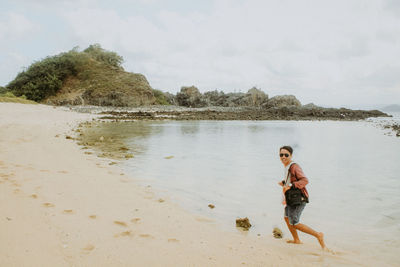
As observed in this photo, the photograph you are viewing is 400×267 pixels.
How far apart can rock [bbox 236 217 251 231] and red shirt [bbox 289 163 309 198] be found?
3.14 ft

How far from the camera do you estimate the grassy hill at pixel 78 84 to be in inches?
1495

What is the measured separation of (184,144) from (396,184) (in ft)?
24.7

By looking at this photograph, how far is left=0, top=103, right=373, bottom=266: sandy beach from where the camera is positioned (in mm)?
2984

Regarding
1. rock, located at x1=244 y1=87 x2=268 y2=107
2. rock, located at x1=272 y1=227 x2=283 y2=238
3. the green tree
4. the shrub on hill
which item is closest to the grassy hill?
the shrub on hill

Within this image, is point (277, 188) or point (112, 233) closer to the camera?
point (112, 233)

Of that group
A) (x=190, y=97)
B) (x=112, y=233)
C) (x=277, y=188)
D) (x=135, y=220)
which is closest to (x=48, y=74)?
(x=190, y=97)

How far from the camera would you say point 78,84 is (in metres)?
40.2

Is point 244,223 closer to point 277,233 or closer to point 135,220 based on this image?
point 277,233

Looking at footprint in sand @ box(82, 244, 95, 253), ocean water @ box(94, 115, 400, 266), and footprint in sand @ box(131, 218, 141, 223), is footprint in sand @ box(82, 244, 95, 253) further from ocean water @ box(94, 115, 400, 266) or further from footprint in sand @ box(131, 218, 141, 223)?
ocean water @ box(94, 115, 400, 266)

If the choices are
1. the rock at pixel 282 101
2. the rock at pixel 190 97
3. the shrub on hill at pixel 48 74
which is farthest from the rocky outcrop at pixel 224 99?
the shrub on hill at pixel 48 74

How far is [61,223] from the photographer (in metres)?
3.63

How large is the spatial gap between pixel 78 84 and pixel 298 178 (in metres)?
41.0

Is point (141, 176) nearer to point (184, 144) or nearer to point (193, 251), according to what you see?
point (193, 251)

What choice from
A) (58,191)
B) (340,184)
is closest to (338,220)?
(340,184)
